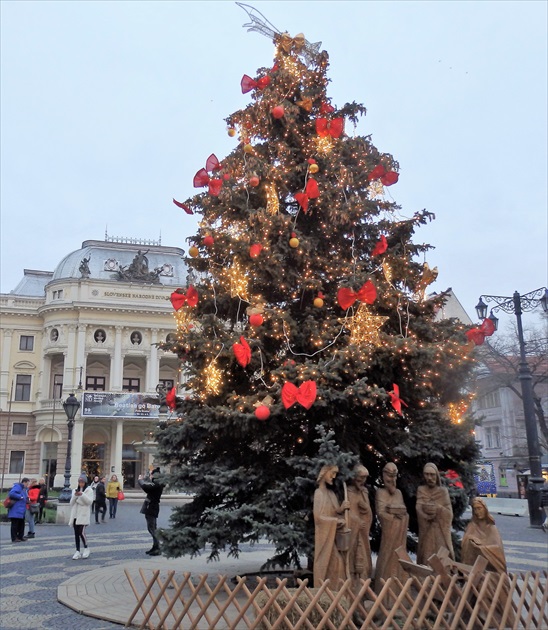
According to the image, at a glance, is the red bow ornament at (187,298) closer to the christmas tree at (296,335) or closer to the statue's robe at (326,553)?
the christmas tree at (296,335)

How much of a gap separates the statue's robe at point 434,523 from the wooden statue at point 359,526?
0.78m

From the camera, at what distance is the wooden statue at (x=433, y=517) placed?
8.48 m

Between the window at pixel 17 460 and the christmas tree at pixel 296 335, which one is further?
the window at pixel 17 460

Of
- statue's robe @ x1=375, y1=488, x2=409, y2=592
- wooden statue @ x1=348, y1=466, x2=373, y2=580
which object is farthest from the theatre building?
wooden statue @ x1=348, y1=466, x2=373, y2=580

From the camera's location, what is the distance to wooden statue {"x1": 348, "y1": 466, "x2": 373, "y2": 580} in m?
8.11

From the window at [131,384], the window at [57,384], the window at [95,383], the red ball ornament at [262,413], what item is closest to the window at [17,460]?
the window at [57,384]

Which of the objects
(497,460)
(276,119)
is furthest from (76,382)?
(276,119)

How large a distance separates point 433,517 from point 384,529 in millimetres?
689

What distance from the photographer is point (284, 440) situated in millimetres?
10172

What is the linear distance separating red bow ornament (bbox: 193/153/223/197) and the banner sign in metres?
38.2

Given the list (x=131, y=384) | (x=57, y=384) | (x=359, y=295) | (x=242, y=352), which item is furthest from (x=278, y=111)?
(x=57, y=384)

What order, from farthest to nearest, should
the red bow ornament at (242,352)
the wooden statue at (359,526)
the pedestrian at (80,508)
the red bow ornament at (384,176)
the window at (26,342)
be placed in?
the window at (26,342)
the pedestrian at (80,508)
the red bow ornament at (384,176)
the red bow ornament at (242,352)
the wooden statue at (359,526)

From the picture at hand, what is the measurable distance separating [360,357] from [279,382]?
1.31 meters

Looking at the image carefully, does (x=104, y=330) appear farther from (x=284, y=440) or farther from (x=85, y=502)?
(x=284, y=440)
